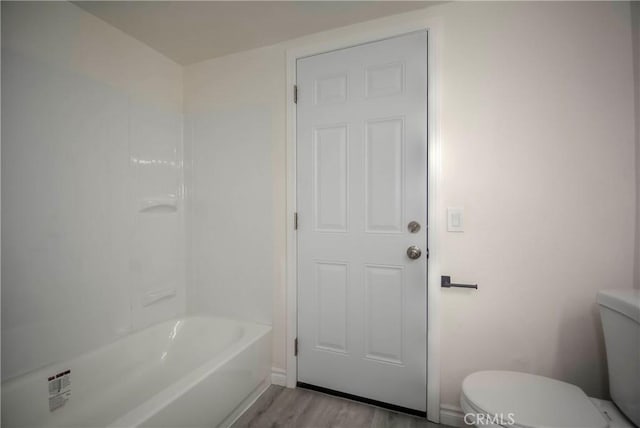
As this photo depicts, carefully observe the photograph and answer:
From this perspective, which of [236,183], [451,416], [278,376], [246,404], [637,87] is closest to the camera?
[637,87]

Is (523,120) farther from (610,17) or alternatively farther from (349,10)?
(349,10)

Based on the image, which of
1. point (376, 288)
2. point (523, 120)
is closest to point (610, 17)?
point (523, 120)

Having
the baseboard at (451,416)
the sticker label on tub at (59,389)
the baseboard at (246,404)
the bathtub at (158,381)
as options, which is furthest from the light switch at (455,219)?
the sticker label on tub at (59,389)

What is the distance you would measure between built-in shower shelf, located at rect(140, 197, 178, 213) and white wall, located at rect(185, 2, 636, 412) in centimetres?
170

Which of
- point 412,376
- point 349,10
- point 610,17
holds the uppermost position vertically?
point 349,10

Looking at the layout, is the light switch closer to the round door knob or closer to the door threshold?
the round door knob

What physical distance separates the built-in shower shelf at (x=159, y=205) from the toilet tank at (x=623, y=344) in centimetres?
243

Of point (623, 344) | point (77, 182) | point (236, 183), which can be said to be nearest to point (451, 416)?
point (623, 344)

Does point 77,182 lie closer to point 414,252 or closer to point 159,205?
point 159,205

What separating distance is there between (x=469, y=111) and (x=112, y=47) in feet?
6.81

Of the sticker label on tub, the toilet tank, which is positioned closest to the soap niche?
the sticker label on tub

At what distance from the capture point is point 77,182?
1504 mm

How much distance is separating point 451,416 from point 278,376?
3.40 feet

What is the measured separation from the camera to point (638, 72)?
1.24 meters
